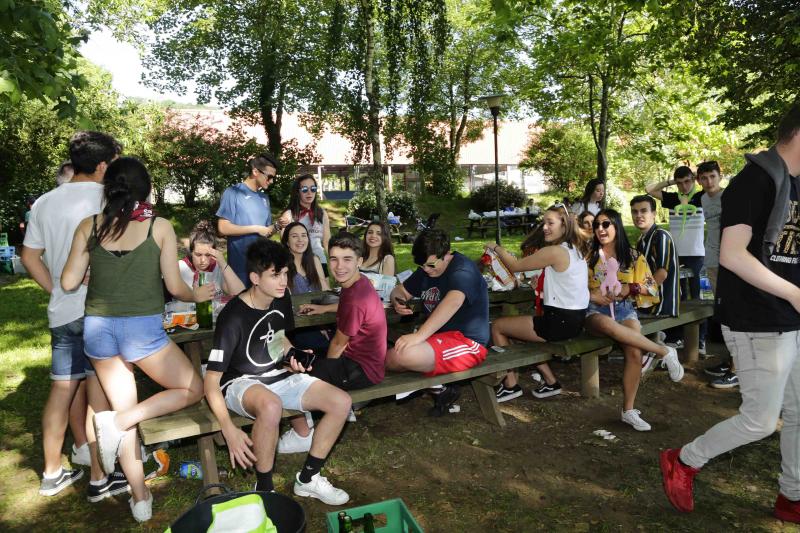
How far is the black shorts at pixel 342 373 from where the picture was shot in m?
3.65

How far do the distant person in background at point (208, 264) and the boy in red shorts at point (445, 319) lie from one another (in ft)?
4.20

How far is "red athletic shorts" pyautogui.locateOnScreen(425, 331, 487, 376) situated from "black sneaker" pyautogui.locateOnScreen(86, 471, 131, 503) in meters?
2.01

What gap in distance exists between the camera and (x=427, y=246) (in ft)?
13.3

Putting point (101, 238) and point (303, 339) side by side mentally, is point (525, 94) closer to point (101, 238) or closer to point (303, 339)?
point (303, 339)

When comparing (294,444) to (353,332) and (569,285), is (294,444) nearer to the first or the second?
(353,332)

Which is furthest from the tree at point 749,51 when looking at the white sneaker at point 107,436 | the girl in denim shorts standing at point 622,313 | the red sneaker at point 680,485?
the white sneaker at point 107,436

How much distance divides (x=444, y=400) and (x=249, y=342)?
6.45ft

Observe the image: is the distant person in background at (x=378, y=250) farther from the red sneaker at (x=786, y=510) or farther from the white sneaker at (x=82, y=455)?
the red sneaker at (x=786, y=510)

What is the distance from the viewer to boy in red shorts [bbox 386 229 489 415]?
3.91 metres

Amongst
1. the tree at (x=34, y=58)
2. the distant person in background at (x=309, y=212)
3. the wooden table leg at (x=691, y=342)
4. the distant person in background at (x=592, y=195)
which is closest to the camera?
the tree at (x=34, y=58)

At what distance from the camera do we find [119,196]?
291 centimetres

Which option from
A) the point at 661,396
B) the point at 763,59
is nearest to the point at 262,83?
the point at 763,59

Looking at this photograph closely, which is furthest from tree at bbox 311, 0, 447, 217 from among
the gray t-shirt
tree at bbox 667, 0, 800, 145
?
the gray t-shirt

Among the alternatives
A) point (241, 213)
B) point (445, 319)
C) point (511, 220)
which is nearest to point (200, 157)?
point (511, 220)
